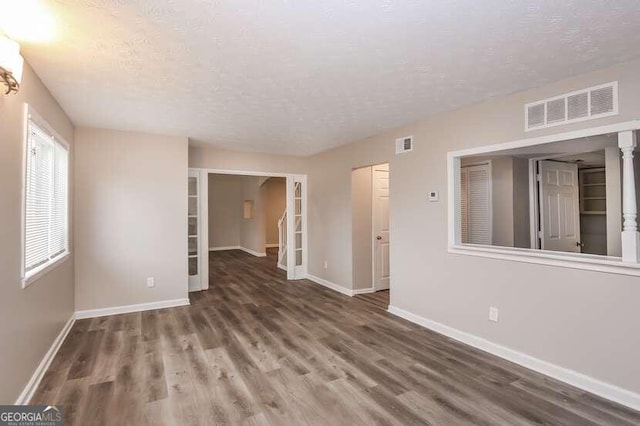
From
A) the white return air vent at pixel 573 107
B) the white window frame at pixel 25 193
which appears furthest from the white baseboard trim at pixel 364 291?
the white window frame at pixel 25 193

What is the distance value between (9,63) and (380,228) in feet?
15.6

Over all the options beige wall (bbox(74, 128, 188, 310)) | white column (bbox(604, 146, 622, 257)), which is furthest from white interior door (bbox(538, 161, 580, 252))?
beige wall (bbox(74, 128, 188, 310))

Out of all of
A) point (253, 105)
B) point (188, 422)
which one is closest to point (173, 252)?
point (253, 105)

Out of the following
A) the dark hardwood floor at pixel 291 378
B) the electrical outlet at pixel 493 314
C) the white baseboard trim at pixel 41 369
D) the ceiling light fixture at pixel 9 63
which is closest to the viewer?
the ceiling light fixture at pixel 9 63

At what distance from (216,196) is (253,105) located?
27.3 feet

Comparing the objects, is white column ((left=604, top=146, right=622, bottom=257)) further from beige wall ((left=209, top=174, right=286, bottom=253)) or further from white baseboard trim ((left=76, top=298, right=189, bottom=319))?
beige wall ((left=209, top=174, right=286, bottom=253))

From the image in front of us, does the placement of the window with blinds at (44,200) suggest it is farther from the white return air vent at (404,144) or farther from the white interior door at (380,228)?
the white interior door at (380,228)

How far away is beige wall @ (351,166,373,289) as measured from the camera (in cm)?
521

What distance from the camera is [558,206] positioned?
445 cm

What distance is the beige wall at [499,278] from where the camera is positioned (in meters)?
2.35

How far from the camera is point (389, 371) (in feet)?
9.00

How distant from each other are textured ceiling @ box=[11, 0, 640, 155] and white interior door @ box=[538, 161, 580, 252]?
7.05ft

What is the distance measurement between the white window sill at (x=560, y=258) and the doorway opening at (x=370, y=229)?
1964mm

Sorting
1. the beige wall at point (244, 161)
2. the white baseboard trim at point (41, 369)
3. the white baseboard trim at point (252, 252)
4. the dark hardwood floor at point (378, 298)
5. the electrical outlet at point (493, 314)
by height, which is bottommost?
the dark hardwood floor at point (378, 298)
